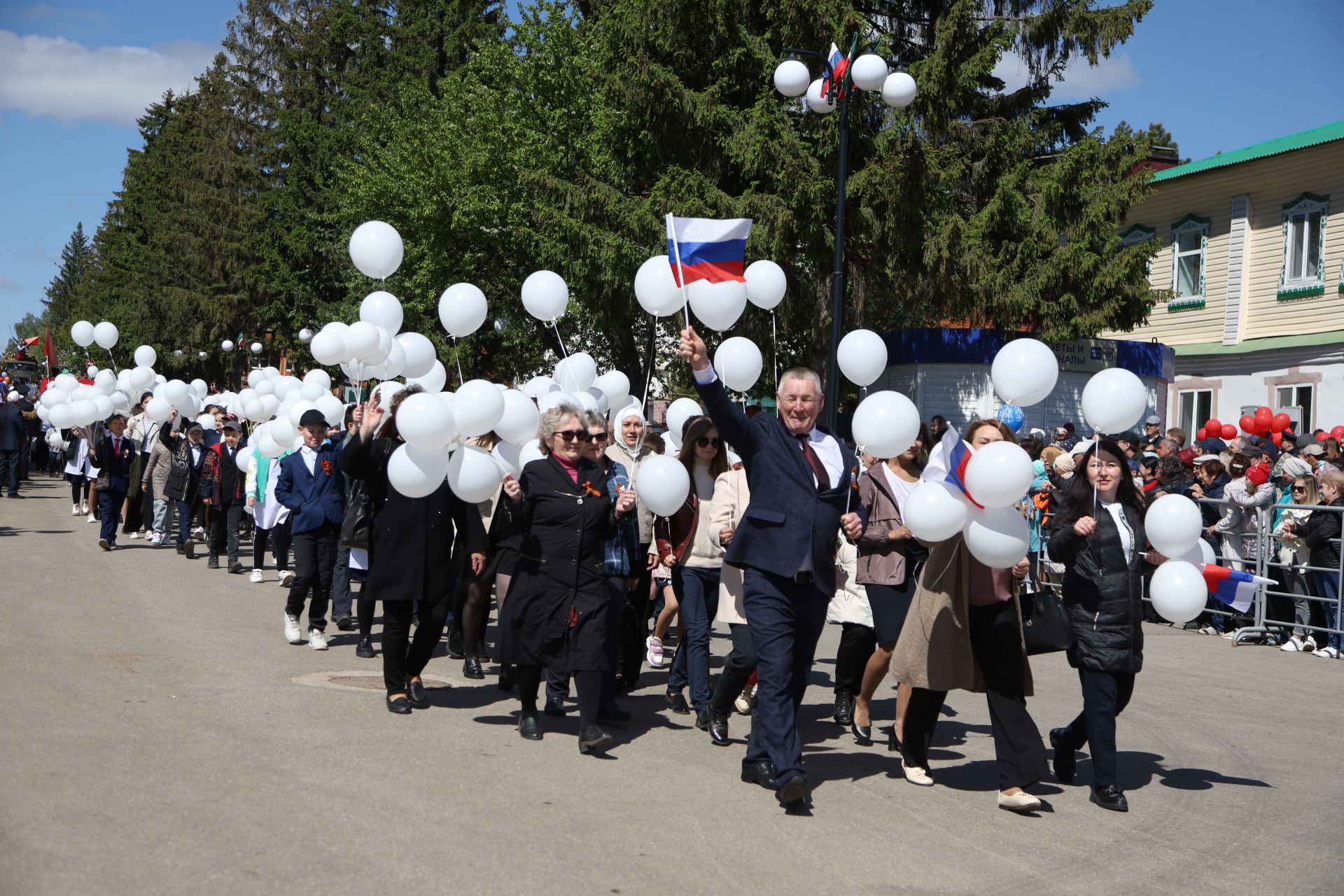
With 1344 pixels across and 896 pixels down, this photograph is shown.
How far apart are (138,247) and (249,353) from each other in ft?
48.7

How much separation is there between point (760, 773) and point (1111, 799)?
1.76m

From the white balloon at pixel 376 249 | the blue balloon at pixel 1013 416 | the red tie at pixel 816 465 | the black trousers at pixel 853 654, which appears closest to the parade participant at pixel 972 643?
the red tie at pixel 816 465

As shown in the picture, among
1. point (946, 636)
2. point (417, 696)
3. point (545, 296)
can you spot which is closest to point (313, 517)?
Result: point (545, 296)

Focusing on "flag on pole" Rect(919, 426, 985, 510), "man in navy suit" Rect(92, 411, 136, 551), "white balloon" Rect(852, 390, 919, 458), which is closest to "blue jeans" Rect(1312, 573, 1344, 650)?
"flag on pole" Rect(919, 426, 985, 510)

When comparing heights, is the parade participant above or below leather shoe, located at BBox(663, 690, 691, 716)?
above

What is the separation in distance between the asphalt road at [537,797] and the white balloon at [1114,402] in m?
1.96

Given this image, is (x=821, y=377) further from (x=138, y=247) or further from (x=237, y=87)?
(x=138, y=247)

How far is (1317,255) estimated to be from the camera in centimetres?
2748

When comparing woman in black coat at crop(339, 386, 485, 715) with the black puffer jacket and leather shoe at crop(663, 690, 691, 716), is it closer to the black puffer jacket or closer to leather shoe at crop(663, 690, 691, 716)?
leather shoe at crop(663, 690, 691, 716)

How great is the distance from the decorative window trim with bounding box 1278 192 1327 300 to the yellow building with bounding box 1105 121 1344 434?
24 mm

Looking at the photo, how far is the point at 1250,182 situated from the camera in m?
28.9

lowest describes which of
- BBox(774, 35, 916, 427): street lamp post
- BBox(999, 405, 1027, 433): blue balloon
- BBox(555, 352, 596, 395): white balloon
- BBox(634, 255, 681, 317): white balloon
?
BBox(555, 352, 596, 395): white balloon

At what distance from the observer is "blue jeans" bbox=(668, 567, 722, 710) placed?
8070 millimetres

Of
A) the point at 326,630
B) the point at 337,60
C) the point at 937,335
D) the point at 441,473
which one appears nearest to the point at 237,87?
the point at 337,60
